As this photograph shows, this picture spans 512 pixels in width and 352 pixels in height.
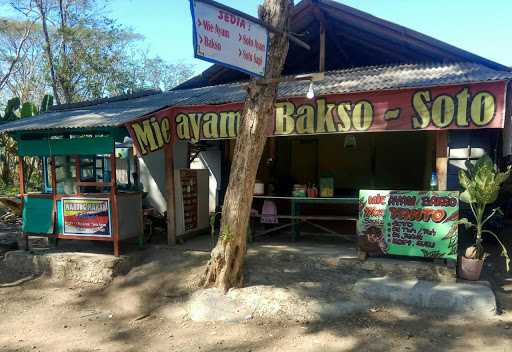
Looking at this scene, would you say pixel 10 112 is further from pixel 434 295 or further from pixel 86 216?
pixel 434 295

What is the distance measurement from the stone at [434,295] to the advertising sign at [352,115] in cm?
215

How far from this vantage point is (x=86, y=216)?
23.7 feet

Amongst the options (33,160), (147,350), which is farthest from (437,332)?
(33,160)

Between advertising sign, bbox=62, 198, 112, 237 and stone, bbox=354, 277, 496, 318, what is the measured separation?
435 centimetres

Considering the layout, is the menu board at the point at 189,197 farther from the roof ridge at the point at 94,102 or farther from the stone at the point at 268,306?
the roof ridge at the point at 94,102

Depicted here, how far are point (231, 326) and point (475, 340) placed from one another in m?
2.77

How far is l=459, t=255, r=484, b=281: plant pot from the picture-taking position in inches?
221

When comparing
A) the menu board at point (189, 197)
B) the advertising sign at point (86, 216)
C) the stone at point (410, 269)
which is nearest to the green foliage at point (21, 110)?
the advertising sign at point (86, 216)

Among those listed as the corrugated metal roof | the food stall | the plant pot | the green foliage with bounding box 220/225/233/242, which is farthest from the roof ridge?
the plant pot

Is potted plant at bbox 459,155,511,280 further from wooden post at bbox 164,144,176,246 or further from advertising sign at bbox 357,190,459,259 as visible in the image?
wooden post at bbox 164,144,176,246

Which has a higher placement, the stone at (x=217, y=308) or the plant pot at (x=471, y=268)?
the plant pot at (x=471, y=268)

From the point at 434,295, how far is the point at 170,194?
187 inches

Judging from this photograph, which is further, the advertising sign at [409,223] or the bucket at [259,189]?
the bucket at [259,189]

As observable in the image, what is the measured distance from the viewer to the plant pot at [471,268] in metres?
5.61
